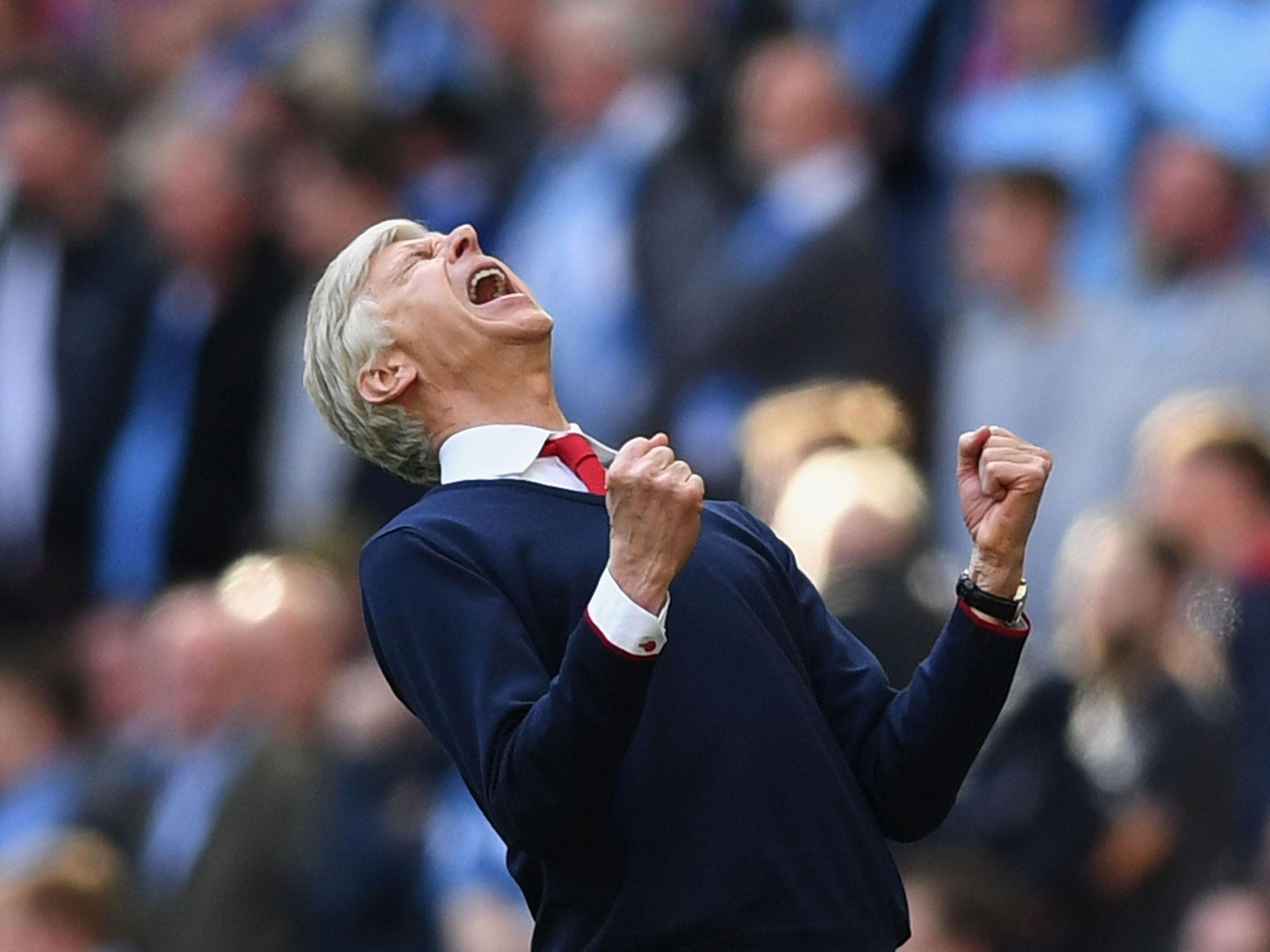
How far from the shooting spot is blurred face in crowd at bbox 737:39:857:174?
731 cm

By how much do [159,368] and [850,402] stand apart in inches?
140

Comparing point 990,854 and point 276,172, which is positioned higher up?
point 276,172

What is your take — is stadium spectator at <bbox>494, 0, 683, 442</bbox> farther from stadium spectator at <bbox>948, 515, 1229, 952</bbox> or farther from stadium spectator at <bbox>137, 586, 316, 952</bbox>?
stadium spectator at <bbox>948, 515, 1229, 952</bbox>

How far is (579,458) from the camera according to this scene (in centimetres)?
321

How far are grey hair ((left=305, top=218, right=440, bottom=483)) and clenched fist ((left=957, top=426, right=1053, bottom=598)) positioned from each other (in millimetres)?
678

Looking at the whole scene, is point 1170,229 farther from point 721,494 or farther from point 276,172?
point 276,172

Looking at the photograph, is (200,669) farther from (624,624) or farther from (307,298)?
(624,624)

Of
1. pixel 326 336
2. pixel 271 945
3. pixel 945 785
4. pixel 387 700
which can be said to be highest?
pixel 326 336

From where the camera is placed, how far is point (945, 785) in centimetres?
314

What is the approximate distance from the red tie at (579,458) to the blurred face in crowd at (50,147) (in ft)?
23.0

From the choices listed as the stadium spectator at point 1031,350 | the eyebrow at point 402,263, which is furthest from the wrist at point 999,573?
the stadium spectator at point 1031,350

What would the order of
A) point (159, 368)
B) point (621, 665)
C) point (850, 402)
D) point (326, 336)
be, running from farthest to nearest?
point (159, 368)
point (850, 402)
point (326, 336)
point (621, 665)

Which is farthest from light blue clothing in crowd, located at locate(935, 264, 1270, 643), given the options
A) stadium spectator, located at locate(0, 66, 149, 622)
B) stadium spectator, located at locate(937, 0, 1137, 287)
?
stadium spectator, located at locate(0, 66, 149, 622)

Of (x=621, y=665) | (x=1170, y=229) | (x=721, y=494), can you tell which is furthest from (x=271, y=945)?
(x=621, y=665)
